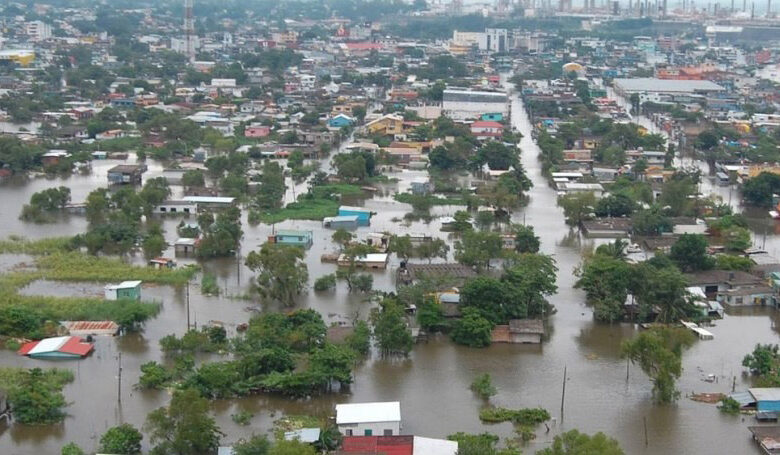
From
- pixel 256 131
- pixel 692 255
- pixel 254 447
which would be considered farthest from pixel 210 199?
pixel 254 447

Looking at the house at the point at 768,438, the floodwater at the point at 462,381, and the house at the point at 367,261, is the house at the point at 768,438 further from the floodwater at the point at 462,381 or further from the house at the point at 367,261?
the house at the point at 367,261

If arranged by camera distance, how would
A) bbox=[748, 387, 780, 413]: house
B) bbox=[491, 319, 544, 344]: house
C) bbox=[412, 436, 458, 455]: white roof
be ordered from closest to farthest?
bbox=[412, 436, 458, 455]: white roof, bbox=[748, 387, 780, 413]: house, bbox=[491, 319, 544, 344]: house

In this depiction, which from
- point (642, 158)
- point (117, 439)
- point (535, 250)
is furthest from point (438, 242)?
point (642, 158)

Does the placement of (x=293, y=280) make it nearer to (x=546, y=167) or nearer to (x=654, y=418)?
(x=654, y=418)

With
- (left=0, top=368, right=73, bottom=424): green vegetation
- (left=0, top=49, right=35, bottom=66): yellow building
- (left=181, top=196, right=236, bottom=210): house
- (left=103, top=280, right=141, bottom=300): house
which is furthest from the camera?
(left=0, top=49, right=35, bottom=66): yellow building

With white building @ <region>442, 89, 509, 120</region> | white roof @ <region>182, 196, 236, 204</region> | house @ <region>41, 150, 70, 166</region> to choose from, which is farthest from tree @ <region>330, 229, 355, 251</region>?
white building @ <region>442, 89, 509, 120</region>

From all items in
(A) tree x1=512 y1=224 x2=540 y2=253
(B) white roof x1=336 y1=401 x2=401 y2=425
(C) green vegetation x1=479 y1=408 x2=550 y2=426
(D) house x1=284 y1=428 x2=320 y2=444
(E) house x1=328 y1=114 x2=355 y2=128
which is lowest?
(C) green vegetation x1=479 y1=408 x2=550 y2=426

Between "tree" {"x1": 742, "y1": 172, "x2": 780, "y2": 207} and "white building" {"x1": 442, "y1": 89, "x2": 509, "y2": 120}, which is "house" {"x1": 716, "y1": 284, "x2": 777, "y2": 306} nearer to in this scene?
"tree" {"x1": 742, "y1": 172, "x2": 780, "y2": 207}

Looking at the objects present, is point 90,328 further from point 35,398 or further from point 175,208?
point 175,208
